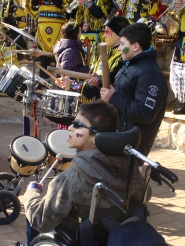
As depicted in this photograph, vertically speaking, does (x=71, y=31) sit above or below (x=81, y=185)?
above

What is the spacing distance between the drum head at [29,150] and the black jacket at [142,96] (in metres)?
0.76

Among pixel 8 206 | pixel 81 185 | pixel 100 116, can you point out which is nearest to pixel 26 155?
pixel 8 206

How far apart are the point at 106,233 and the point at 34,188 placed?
470mm

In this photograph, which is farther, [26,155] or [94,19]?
[94,19]

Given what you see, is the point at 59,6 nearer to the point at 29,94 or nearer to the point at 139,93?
the point at 29,94

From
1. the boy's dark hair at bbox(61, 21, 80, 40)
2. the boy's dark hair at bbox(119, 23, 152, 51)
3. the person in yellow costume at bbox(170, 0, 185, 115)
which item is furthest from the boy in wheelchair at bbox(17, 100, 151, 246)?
the person in yellow costume at bbox(170, 0, 185, 115)

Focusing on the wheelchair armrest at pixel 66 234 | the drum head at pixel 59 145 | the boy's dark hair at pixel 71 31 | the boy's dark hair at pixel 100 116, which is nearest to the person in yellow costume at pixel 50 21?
the boy's dark hair at pixel 71 31

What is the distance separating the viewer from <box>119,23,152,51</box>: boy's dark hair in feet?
10.2

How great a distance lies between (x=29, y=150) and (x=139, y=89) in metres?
1.12

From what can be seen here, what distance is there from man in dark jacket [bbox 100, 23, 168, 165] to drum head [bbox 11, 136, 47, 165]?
77 cm

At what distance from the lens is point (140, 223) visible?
7.10 ft

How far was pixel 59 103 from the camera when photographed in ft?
15.3

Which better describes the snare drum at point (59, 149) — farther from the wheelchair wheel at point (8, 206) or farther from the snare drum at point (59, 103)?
the snare drum at point (59, 103)

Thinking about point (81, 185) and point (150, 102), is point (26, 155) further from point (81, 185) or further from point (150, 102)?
point (81, 185)
